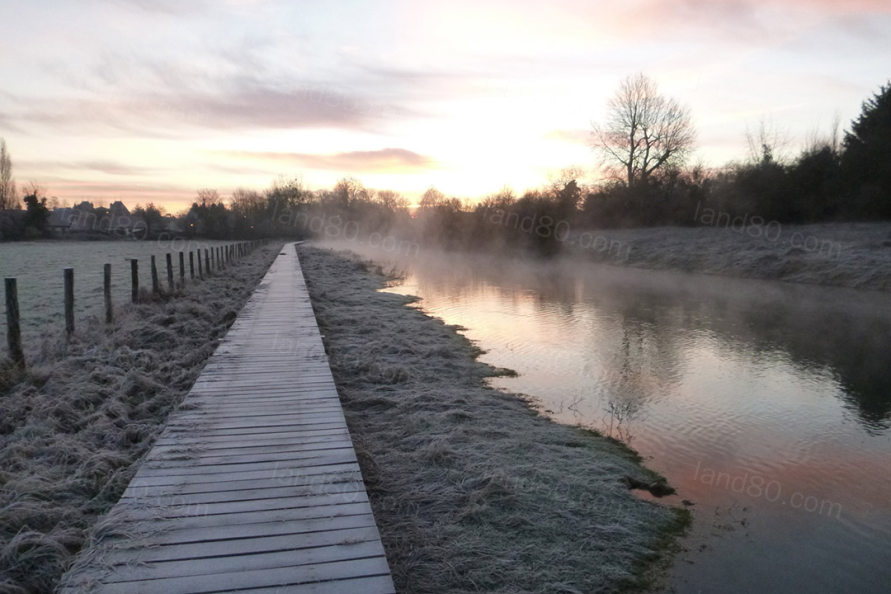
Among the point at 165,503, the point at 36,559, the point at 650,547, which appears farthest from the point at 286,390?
the point at 650,547

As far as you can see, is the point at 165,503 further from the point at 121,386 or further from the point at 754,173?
the point at 754,173

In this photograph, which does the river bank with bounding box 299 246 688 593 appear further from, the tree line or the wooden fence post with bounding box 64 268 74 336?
the tree line

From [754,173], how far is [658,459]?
2761 centimetres

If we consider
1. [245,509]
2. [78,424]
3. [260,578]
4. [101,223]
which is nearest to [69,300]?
[78,424]

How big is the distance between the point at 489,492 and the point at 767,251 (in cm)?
2232

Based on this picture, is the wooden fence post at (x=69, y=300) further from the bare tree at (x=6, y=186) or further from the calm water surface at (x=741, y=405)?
the bare tree at (x=6, y=186)

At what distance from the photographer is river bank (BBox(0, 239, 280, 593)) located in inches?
119

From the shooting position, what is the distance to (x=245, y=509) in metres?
3.15

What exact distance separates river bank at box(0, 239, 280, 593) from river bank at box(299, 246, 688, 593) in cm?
179

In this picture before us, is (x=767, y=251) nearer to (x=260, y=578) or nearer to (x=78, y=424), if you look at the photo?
(x=78, y=424)

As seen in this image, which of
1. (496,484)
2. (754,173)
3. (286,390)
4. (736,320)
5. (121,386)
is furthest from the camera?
(754,173)

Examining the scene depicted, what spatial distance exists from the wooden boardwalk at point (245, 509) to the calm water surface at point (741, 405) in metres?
2.10

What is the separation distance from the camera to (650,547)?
3766 millimetres

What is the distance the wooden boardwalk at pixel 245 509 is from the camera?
8.32 feet
